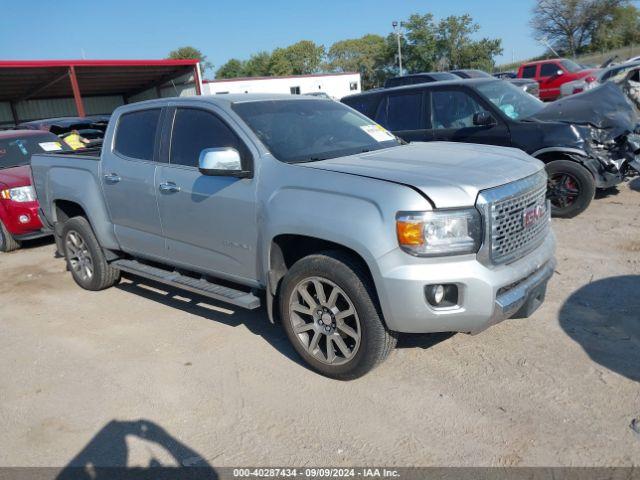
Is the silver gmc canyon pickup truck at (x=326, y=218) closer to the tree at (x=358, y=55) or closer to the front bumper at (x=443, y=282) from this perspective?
the front bumper at (x=443, y=282)

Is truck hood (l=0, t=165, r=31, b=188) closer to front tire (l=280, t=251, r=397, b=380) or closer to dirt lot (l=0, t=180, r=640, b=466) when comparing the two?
dirt lot (l=0, t=180, r=640, b=466)

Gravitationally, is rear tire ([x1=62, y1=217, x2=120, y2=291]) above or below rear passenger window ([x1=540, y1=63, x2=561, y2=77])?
below

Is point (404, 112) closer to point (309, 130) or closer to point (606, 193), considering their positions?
point (606, 193)

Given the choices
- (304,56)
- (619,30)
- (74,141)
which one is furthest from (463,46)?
(74,141)

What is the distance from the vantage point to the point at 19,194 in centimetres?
745

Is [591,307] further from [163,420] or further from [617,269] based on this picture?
[163,420]

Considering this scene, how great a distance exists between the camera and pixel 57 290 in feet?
19.7

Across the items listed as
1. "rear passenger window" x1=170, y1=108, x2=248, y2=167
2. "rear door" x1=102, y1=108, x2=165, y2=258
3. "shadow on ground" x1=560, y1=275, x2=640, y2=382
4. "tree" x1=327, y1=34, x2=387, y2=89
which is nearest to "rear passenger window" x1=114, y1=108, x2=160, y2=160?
"rear door" x1=102, y1=108, x2=165, y2=258

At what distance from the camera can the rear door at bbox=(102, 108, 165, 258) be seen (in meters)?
4.65

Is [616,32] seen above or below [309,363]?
above

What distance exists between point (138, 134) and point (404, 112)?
165 inches

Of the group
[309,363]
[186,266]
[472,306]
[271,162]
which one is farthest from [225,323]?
[472,306]

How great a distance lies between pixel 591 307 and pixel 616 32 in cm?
6655

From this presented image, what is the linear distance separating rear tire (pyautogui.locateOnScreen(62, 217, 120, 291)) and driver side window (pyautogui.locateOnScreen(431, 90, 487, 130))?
4664mm
